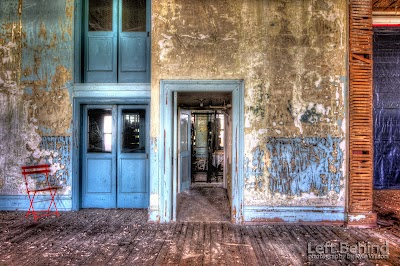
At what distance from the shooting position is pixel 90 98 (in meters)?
5.34

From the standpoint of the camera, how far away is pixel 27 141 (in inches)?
206

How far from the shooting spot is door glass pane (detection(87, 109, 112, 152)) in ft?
18.3

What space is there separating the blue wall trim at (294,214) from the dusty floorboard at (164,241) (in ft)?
0.43

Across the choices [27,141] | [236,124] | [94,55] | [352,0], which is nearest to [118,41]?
[94,55]

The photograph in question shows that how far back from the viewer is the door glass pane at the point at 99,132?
559 centimetres

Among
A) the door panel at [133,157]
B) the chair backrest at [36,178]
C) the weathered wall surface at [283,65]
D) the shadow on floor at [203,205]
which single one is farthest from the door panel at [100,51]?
the shadow on floor at [203,205]

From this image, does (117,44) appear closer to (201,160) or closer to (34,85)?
(34,85)

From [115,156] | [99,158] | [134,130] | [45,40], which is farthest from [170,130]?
[45,40]

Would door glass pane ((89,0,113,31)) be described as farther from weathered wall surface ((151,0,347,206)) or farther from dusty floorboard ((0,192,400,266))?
dusty floorboard ((0,192,400,266))

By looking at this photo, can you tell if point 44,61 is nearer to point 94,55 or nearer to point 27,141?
point 94,55

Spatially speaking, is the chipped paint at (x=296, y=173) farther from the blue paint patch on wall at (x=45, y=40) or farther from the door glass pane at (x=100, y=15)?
the blue paint patch on wall at (x=45, y=40)

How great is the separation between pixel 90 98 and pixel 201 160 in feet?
18.3

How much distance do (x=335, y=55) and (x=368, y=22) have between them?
0.74 m

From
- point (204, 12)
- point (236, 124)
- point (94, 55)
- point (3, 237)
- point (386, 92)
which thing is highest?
point (204, 12)
